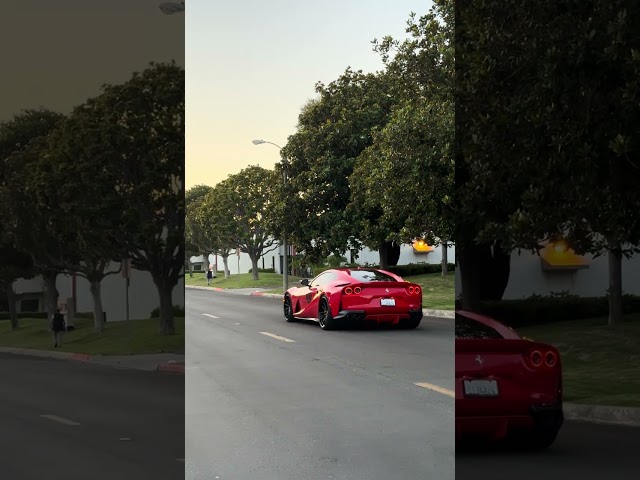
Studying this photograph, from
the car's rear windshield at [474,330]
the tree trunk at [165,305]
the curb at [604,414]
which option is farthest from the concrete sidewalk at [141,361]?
the curb at [604,414]

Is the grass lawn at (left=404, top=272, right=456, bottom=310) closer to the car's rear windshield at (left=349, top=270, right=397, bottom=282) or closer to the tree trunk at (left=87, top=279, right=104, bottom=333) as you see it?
the car's rear windshield at (left=349, top=270, right=397, bottom=282)

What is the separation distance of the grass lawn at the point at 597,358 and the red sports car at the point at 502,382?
3.17 metres

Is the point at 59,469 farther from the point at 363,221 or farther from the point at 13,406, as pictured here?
the point at 363,221

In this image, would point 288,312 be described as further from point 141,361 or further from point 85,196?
point 85,196

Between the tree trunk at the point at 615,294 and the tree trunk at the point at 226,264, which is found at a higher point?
the tree trunk at the point at 226,264

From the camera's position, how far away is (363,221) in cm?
305

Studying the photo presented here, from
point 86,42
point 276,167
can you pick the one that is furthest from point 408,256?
point 86,42

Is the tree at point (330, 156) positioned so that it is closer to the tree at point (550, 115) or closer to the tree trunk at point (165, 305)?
the tree trunk at point (165, 305)

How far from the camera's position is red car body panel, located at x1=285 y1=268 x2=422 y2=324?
10.2ft

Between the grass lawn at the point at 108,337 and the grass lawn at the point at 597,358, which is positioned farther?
the grass lawn at the point at 597,358

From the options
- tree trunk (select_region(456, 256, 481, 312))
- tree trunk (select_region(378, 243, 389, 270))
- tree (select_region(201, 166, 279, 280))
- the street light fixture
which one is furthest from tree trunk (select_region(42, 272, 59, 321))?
tree trunk (select_region(456, 256, 481, 312))

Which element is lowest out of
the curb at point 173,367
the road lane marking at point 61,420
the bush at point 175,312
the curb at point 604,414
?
the curb at point 604,414

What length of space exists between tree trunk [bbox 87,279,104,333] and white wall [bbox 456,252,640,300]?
1017 cm

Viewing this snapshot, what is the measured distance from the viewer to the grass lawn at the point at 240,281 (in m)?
2.74
